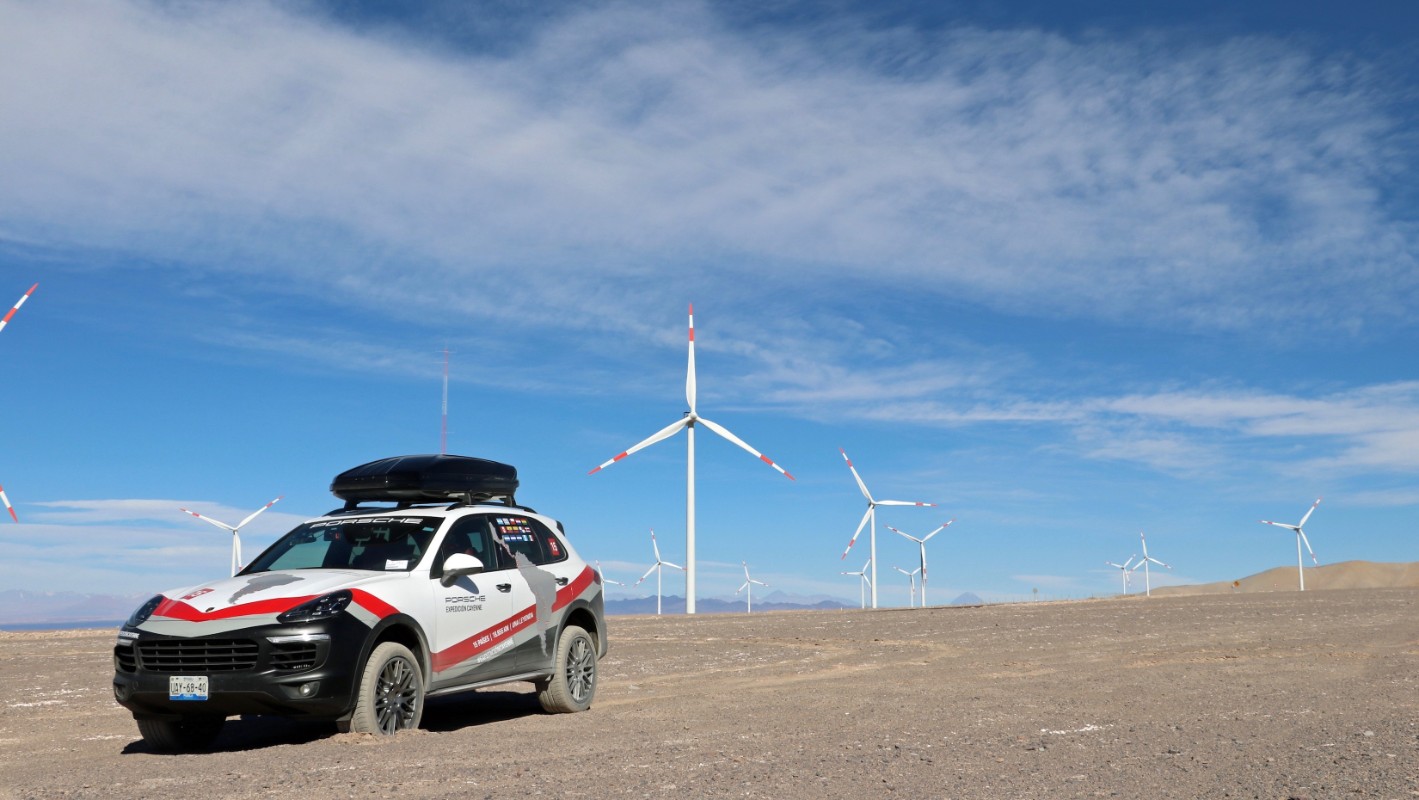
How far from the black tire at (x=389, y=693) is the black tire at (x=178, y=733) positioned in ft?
4.34

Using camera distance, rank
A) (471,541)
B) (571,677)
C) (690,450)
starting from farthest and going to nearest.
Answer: (690,450) < (571,677) < (471,541)

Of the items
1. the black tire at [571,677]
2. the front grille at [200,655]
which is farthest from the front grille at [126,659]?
the black tire at [571,677]

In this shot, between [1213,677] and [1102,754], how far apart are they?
7758 millimetres

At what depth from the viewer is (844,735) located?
10336mm

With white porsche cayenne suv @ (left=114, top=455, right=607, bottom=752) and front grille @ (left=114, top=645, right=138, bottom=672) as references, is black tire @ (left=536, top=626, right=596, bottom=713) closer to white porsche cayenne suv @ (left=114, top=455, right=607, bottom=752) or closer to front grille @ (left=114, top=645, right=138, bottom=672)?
white porsche cayenne suv @ (left=114, top=455, right=607, bottom=752)

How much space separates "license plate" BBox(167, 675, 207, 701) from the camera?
9586 mm

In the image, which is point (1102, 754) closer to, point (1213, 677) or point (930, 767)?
point (930, 767)

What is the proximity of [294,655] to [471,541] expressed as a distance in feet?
8.07

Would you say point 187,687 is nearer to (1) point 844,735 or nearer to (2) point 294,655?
(2) point 294,655

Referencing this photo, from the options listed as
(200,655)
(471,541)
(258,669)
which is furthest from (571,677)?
(200,655)

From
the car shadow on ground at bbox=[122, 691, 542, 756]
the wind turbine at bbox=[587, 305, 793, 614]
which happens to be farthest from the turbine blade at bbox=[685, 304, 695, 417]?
the car shadow on ground at bbox=[122, 691, 542, 756]

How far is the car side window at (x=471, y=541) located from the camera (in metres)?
11.4

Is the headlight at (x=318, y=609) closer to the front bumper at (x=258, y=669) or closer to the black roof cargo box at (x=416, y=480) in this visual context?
the front bumper at (x=258, y=669)

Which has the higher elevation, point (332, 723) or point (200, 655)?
point (200, 655)
